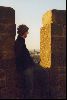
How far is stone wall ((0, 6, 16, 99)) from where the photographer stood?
21.8ft

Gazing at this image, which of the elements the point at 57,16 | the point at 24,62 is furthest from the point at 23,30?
the point at 57,16

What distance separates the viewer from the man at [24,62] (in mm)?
6723

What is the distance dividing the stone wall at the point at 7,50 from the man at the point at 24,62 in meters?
0.14

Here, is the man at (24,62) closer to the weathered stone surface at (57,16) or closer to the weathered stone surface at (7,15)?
the weathered stone surface at (7,15)

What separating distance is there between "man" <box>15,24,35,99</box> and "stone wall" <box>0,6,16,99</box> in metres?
0.14

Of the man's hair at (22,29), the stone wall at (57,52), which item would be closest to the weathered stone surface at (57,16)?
the stone wall at (57,52)

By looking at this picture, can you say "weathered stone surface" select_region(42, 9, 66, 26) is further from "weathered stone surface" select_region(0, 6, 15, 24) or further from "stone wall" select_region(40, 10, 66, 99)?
"weathered stone surface" select_region(0, 6, 15, 24)

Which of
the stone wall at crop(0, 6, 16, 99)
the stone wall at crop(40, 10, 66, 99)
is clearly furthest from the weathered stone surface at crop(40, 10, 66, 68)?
the stone wall at crop(0, 6, 16, 99)

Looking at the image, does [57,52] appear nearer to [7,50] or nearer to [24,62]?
[24,62]

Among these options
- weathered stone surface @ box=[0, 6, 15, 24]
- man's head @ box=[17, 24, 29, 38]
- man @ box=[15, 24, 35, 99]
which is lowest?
man @ box=[15, 24, 35, 99]

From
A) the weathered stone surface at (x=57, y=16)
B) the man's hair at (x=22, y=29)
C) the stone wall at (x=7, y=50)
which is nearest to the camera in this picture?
the stone wall at (x=7, y=50)

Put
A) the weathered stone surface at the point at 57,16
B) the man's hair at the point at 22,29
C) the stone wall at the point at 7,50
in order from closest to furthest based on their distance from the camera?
the stone wall at the point at 7,50
the man's hair at the point at 22,29
the weathered stone surface at the point at 57,16

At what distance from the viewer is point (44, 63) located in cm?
769

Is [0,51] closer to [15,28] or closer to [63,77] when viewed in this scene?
[15,28]
